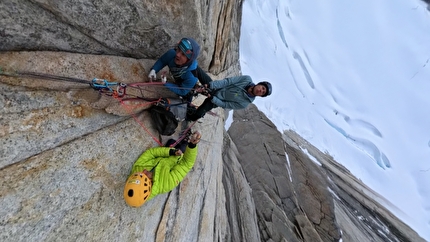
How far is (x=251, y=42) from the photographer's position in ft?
74.6

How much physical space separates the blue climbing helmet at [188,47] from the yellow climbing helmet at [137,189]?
1.92 m

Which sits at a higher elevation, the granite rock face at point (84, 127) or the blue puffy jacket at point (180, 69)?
the blue puffy jacket at point (180, 69)

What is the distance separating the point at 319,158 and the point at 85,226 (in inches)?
542

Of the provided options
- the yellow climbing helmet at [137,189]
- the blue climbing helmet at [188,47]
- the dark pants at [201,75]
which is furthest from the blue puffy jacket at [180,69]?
the yellow climbing helmet at [137,189]

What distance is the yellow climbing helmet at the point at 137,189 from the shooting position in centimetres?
277

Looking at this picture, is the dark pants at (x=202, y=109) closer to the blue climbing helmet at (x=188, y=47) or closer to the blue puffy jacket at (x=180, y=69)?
the blue puffy jacket at (x=180, y=69)

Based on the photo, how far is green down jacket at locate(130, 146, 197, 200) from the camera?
3.32m

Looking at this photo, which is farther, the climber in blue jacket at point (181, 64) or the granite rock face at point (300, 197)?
the granite rock face at point (300, 197)

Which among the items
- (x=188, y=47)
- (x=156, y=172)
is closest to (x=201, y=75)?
(x=188, y=47)

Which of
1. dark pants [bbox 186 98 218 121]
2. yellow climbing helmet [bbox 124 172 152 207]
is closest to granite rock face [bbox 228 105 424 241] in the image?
dark pants [bbox 186 98 218 121]

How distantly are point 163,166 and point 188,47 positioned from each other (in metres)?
1.92

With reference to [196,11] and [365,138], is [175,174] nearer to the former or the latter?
[196,11]

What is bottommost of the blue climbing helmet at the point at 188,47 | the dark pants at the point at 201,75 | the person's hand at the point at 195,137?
A: the person's hand at the point at 195,137

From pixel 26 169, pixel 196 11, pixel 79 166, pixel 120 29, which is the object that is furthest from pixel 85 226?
pixel 196 11
